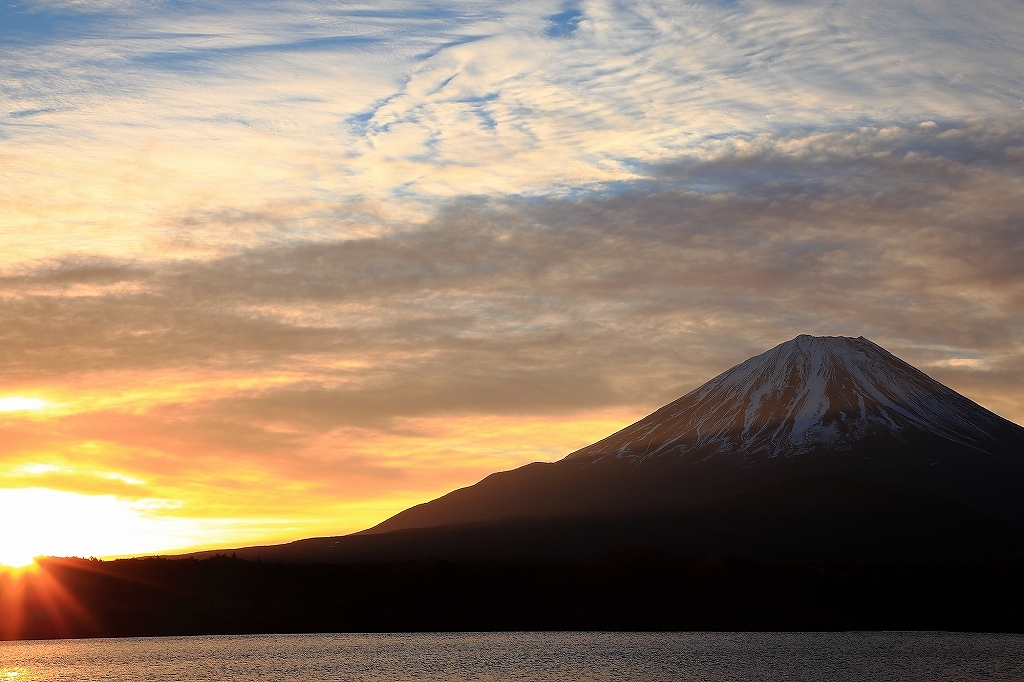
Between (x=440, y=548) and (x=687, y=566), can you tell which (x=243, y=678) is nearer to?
(x=687, y=566)

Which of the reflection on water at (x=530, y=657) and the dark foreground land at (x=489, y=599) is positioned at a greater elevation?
the dark foreground land at (x=489, y=599)

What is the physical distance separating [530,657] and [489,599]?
1975 centimetres

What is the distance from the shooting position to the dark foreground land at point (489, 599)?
77875 mm

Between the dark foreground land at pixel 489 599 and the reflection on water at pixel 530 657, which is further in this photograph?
the dark foreground land at pixel 489 599

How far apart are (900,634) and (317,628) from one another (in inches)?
1681

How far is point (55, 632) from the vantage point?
74688 mm

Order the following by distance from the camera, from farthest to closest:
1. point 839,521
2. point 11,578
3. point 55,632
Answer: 1. point 839,521
2. point 11,578
3. point 55,632

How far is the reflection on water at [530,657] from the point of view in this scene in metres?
57.0

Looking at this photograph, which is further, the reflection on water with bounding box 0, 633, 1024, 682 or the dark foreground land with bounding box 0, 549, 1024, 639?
the dark foreground land with bounding box 0, 549, 1024, 639

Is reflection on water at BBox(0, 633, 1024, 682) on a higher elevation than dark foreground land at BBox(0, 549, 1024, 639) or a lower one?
lower

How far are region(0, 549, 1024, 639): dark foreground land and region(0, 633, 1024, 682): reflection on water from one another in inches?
168

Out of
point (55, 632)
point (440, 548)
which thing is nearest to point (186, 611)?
point (55, 632)

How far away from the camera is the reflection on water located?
187 ft

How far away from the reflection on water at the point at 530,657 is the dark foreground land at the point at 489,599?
426 cm
